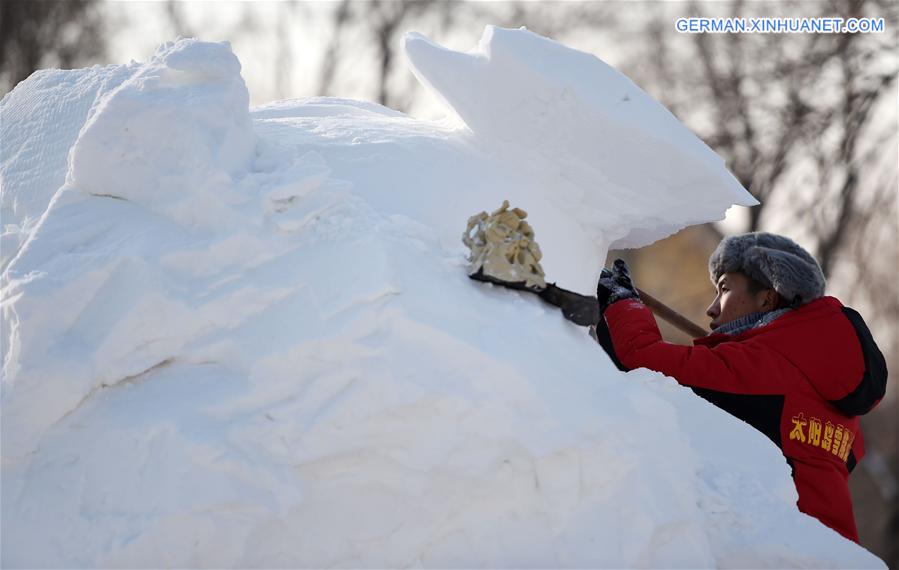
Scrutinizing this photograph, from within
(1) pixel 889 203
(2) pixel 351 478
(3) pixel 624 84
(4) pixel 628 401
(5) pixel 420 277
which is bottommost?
(1) pixel 889 203

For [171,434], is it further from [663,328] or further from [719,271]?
[663,328]

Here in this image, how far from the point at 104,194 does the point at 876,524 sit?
43.7 feet

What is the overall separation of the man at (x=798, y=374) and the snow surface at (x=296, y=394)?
0.41 metres

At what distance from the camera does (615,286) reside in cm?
374

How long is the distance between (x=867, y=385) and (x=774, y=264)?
0.54 meters

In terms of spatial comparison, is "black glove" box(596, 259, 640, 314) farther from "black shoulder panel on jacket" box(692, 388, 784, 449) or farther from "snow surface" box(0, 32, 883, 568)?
"snow surface" box(0, 32, 883, 568)

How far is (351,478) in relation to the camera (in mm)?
2666

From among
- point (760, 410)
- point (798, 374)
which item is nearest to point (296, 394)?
point (760, 410)

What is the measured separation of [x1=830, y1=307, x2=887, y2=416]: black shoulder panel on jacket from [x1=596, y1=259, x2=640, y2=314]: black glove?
0.75m

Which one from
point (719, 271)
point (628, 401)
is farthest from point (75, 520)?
point (719, 271)

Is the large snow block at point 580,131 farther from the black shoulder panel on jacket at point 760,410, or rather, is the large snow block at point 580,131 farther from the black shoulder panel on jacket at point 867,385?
the black shoulder panel on jacket at point 867,385

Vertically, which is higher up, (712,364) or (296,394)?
(296,394)

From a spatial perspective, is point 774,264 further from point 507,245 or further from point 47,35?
point 47,35

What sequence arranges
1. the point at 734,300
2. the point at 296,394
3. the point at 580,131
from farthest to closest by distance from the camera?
the point at 734,300 < the point at 580,131 < the point at 296,394
